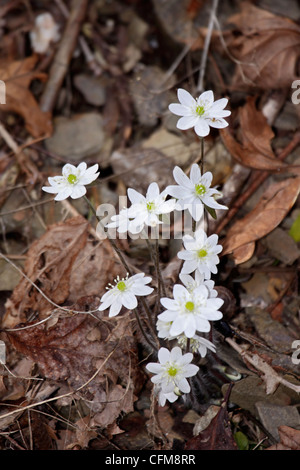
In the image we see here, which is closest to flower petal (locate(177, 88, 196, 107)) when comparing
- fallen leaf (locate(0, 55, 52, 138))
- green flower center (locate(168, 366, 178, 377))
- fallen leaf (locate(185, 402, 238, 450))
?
green flower center (locate(168, 366, 178, 377))

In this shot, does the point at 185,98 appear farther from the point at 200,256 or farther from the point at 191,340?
the point at 191,340

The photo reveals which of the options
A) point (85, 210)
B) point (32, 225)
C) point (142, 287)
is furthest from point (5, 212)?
point (142, 287)

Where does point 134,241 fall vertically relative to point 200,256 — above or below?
below

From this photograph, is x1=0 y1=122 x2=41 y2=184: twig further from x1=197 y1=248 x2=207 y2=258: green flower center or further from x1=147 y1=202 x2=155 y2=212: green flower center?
x1=197 y1=248 x2=207 y2=258: green flower center

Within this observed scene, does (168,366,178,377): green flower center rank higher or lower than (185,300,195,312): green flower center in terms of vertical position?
lower

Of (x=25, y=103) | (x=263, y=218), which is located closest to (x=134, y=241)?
(x=263, y=218)

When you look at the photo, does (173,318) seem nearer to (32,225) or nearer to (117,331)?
(117,331)
